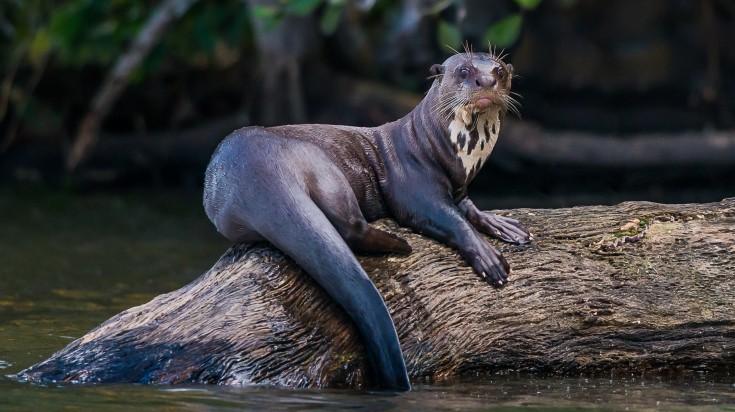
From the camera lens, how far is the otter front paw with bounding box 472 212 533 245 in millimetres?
4379

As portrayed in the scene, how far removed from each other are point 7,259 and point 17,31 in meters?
4.57

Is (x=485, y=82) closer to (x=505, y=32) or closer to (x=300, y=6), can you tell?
(x=505, y=32)

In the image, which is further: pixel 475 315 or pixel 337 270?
pixel 475 315

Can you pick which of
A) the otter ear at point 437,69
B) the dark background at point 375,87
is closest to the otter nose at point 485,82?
the otter ear at point 437,69

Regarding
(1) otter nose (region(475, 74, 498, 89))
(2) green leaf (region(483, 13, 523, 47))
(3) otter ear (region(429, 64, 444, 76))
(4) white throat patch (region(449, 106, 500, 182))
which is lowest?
(4) white throat patch (region(449, 106, 500, 182))

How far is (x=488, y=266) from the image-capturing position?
4.23 metres

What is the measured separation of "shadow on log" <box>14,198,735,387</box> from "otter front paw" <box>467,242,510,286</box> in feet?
0.12

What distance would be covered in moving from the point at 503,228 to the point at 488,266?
0.74 feet

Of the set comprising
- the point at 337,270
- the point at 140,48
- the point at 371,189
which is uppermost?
the point at 140,48

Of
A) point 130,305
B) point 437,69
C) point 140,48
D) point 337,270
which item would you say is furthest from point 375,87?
point 337,270

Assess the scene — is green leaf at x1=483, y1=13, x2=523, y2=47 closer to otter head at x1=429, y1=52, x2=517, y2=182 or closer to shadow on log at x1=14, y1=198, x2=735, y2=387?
otter head at x1=429, y1=52, x2=517, y2=182

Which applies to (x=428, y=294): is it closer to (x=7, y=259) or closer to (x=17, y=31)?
(x=7, y=259)

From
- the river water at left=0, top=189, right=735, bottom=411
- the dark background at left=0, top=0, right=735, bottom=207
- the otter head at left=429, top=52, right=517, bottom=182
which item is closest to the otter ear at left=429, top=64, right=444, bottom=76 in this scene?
the otter head at left=429, top=52, right=517, bottom=182

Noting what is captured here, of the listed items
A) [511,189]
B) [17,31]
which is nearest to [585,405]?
[511,189]
